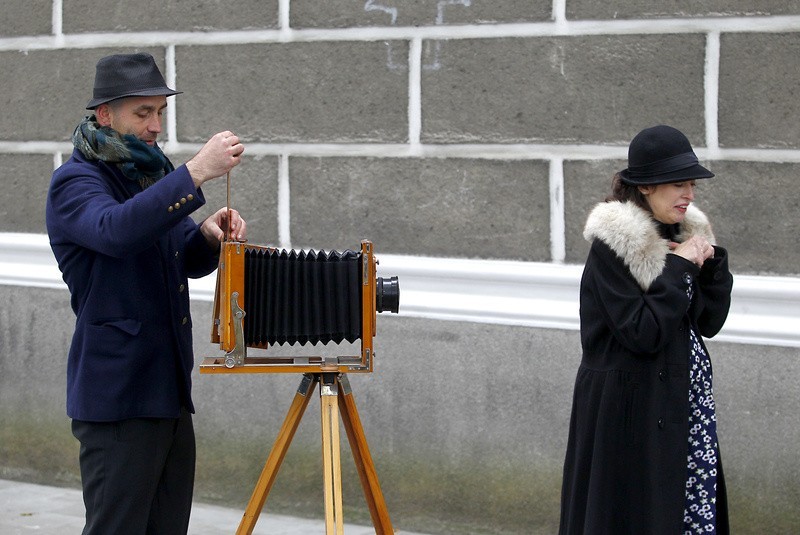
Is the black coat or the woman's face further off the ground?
the woman's face

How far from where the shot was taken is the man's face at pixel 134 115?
142 inches

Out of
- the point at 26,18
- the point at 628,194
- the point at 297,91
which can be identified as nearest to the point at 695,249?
the point at 628,194

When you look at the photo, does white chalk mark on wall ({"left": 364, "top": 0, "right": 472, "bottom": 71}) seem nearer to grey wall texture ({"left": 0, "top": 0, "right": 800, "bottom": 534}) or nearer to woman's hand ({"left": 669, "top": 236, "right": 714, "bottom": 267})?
grey wall texture ({"left": 0, "top": 0, "right": 800, "bottom": 534})

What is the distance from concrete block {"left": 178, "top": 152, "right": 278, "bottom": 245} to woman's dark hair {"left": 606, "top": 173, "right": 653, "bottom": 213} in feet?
6.87

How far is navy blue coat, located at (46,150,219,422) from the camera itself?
340cm

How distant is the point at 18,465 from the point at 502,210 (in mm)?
A: 2801

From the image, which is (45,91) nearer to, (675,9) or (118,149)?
(118,149)

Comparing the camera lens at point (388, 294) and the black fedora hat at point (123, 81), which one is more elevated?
the black fedora hat at point (123, 81)

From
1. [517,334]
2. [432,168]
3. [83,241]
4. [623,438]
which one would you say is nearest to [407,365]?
[517,334]

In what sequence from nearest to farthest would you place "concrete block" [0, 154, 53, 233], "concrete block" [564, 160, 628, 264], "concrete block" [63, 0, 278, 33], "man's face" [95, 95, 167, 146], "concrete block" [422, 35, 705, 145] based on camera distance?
"man's face" [95, 95, 167, 146]
"concrete block" [422, 35, 705, 145]
"concrete block" [564, 160, 628, 264]
"concrete block" [63, 0, 278, 33]
"concrete block" [0, 154, 53, 233]

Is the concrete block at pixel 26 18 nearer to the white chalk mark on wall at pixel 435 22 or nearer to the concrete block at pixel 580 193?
the white chalk mark on wall at pixel 435 22

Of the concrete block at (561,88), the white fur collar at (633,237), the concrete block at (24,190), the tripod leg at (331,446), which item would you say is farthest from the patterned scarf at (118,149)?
the concrete block at (24,190)

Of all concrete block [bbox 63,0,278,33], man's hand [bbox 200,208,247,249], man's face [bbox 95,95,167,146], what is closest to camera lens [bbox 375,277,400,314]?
man's hand [bbox 200,208,247,249]

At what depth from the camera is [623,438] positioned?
3.64 metres
